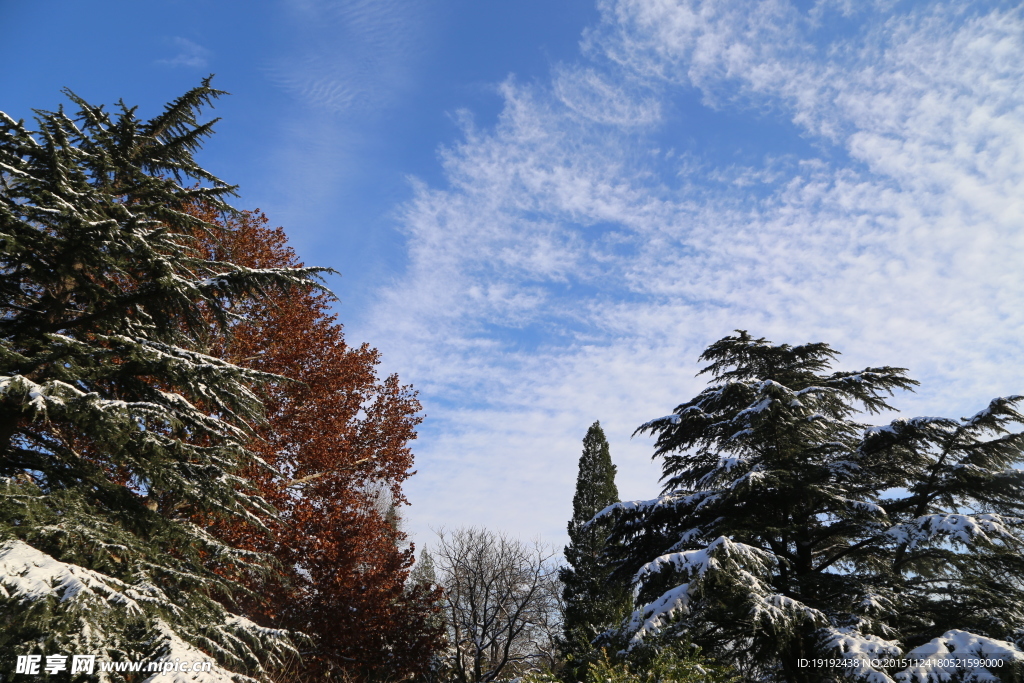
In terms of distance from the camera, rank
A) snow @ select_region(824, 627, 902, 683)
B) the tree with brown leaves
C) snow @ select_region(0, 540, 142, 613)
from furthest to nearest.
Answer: the tree with brown leaves < snow @ select_region(824, 627, 902, 683) < snow @ select_region(0, 540, 142, 613)

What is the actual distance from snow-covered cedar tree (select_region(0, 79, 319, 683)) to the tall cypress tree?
16.1m

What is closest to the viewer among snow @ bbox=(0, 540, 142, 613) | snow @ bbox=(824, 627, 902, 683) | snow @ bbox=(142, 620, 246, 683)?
snow @ bbox=(0, 540, 142, 613)

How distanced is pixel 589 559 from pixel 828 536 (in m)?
16.2

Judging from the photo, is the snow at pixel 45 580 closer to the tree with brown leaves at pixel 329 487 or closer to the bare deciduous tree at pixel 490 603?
the tree with brown leaves at pixel 329 487

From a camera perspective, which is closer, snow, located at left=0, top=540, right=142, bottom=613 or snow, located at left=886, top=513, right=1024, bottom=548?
snow, located at left=0, top=540, right=142, bottom=613

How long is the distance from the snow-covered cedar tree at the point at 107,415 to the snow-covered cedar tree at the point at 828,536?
666cm

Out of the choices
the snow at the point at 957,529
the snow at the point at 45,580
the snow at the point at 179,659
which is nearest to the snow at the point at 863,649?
the snow at the point at 957,529

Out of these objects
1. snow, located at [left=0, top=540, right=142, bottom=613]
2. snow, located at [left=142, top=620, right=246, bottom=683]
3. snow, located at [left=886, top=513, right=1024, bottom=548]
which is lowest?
snow, located at [left=142, top=620, right=246, bottom=683]

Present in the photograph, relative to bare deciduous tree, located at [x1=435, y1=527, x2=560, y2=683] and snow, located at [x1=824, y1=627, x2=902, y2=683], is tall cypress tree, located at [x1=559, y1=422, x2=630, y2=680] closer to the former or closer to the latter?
bare deciduous tree, located at [x1=435, y1=527, x2=560, y2=683]

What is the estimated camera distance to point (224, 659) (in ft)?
23.6

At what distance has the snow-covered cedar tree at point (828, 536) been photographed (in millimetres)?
8211

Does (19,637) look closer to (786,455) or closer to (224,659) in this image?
(224,659)

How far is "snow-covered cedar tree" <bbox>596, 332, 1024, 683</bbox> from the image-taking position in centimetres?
821

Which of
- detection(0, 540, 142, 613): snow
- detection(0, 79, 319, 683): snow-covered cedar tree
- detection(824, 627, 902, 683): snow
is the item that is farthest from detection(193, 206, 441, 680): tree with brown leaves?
detection(824, 627, 902, 683): snow
